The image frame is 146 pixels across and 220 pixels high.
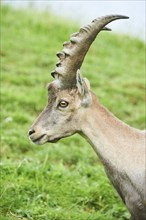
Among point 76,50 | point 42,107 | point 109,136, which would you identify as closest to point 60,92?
point 76,50

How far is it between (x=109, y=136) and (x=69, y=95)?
23.0 inches

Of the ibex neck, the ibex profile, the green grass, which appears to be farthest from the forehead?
the green grass

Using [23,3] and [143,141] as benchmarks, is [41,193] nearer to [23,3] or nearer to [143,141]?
[143,141]

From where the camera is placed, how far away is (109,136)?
621 centimetres

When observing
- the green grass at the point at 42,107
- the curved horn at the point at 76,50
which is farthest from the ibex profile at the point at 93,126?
the green grass at the point at 42,107

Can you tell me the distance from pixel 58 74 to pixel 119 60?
29.4ft

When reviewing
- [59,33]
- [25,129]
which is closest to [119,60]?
[59,33]

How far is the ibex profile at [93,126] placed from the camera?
6125 mm

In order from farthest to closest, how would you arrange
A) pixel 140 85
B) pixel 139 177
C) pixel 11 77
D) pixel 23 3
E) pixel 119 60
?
pixel 23 3 < pixel 119 60 < pixel 140 85 < pixel 11 77 < pixel 139 177

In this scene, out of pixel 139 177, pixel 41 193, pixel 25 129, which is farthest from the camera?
pixel 25 129

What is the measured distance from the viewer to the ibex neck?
617 centimetres

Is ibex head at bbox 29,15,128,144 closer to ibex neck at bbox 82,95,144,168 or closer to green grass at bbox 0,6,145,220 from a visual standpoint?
ibex neck at bbox 82,95,144,168

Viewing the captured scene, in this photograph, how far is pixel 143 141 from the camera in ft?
20.4

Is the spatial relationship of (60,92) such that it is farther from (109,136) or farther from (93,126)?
(109,136)
